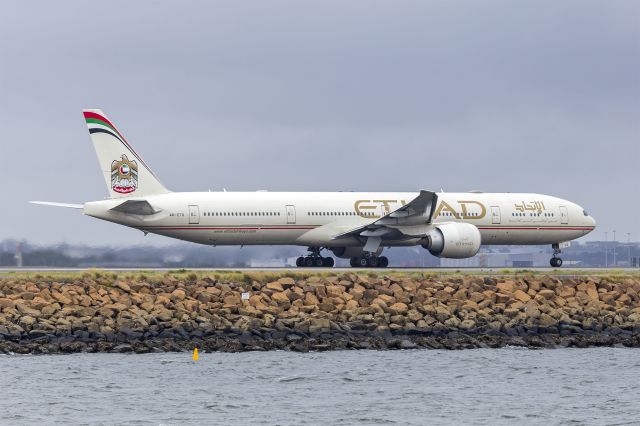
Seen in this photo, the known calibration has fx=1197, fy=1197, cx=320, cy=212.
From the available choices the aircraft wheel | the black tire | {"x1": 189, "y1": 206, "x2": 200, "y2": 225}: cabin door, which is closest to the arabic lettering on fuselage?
the aircraft wheel

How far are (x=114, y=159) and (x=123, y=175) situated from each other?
0.85 metres

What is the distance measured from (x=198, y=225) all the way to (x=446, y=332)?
18056 millimetres

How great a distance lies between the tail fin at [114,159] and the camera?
5559cm

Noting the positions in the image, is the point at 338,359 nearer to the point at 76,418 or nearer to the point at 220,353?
the point at 220,353

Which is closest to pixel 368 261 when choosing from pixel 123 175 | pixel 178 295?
pixel 123 175

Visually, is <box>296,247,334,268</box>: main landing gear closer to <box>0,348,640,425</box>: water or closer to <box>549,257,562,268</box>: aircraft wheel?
<box>549,257,562,268</box>: aircraft wheel

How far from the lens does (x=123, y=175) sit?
55688mm

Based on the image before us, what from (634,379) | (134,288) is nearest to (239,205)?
(134,288)

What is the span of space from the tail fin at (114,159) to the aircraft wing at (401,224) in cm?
991

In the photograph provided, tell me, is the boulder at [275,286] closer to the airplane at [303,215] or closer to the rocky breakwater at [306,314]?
the rocky breakwater at [306,314]

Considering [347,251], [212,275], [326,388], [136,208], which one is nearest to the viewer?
[326,388]

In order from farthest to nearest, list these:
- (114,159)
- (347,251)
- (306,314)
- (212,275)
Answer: (347,251) < (114,159) < (212,275) < (306,314)

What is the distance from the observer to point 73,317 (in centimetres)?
3884

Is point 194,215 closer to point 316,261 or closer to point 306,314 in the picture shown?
point 316,261
